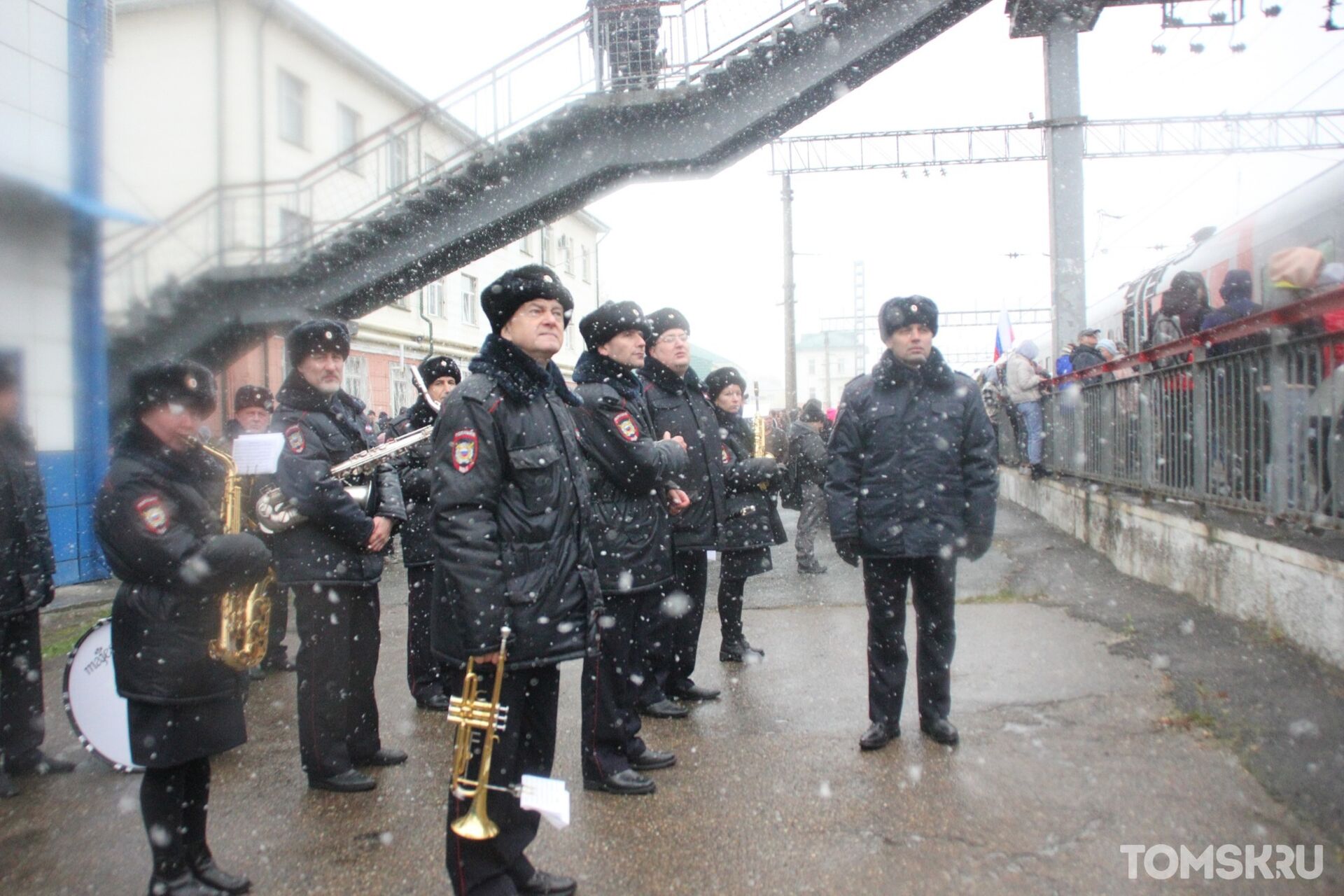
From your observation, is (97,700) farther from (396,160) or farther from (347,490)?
(396,160)

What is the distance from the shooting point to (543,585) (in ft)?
8.50

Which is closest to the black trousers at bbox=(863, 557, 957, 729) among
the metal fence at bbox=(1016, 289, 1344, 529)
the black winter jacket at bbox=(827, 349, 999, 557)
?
the black winter jacket at bbox=(827, 349, 999, 557)

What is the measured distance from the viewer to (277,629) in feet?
19.6

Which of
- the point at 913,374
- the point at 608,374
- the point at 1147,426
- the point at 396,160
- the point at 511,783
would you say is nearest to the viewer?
the point at 511,783

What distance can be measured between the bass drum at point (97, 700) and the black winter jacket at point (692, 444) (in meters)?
2.48

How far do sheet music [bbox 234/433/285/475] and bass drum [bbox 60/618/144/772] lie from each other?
99 cm

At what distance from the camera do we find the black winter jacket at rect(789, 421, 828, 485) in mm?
8258

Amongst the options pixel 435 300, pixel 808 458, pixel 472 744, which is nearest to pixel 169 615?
pixel 472 744

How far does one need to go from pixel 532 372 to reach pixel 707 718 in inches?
95.9

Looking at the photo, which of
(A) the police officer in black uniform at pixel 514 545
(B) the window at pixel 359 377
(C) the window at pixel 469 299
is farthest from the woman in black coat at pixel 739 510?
(C) the window at pixel 469 299

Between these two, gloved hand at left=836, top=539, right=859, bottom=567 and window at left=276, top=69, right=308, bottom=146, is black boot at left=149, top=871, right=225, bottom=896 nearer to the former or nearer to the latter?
gloved hand at left=836, top=539, right=859, bottom=567

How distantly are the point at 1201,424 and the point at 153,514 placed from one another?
6012 mm

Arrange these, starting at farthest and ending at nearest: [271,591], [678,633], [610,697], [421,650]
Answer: [271,591] < [421,650] < [678,633] < [610,697]

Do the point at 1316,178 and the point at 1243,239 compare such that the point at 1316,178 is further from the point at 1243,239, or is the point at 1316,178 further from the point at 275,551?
the point at 275,551
